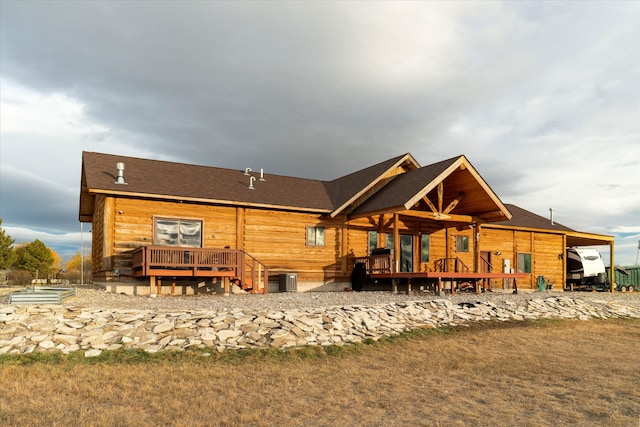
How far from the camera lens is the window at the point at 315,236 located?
23772 millimetres

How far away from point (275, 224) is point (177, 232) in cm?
A: 440

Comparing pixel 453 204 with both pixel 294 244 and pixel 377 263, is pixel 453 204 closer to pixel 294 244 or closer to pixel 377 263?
pixel 377 263

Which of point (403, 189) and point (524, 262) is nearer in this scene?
point (403, 189)

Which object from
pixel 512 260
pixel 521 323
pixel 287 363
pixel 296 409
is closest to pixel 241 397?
pixel 296 409

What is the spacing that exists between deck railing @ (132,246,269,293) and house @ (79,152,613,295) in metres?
0.04

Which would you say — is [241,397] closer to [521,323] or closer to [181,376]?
[181,376]

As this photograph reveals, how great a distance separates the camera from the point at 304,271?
23.5m

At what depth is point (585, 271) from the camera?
35062 millimetres

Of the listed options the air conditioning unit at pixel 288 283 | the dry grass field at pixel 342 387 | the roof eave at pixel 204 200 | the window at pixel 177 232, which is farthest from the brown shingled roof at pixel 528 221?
the dry grass field at pixel 342 387

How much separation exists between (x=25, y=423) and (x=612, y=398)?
29.8 ft

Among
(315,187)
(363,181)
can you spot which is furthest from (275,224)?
(363,181)

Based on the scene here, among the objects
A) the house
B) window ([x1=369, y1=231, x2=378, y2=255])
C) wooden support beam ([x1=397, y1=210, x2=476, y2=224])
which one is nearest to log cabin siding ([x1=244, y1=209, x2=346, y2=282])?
the house

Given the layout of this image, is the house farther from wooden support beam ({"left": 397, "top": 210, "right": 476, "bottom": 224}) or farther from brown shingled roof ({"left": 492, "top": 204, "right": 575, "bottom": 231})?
brown shingled roof ({"left": 492, "top": 204, "right": 575, "bottom": 231})

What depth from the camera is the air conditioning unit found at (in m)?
21.7
